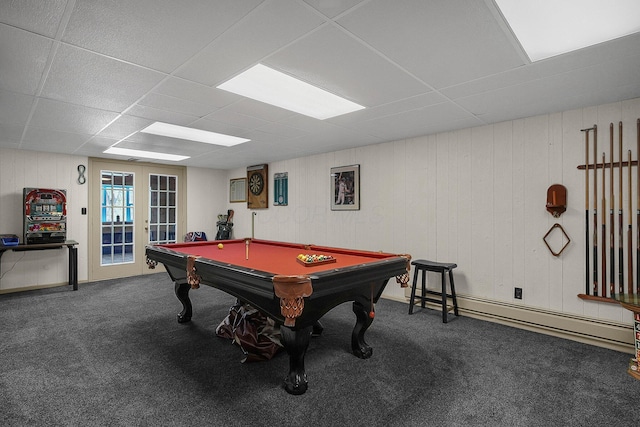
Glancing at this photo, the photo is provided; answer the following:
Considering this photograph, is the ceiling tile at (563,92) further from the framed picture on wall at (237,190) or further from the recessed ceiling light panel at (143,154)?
the framed picture on wall at (237,190)

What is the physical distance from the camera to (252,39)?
1836mm

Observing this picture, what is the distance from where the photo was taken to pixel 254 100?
284 centimetres

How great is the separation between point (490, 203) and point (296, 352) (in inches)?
108

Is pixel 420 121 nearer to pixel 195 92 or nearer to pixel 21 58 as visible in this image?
pixel 195 92

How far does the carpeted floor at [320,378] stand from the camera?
187 centimetres

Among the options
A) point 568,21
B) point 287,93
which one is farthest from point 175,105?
point 568,21

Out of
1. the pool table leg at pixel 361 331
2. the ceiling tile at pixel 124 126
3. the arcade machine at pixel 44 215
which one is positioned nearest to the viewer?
the pool table leg at pixel 361 331

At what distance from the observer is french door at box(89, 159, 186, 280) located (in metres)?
5.67

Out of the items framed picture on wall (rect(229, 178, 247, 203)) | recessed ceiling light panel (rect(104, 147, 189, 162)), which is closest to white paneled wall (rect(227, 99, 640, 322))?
framed picture on wall (rect(229, 178, 247, 203))

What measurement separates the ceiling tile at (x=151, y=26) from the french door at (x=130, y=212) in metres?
4.60

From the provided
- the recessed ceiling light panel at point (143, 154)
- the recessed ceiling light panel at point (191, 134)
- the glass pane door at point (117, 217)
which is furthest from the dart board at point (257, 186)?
the glass pane door at point (117, 217)

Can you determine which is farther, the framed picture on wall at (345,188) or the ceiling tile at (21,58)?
the framed picture on wall at (345,188)

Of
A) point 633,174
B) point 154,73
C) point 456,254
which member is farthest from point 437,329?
point 154,73

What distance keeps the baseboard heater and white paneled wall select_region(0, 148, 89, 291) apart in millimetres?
6090
